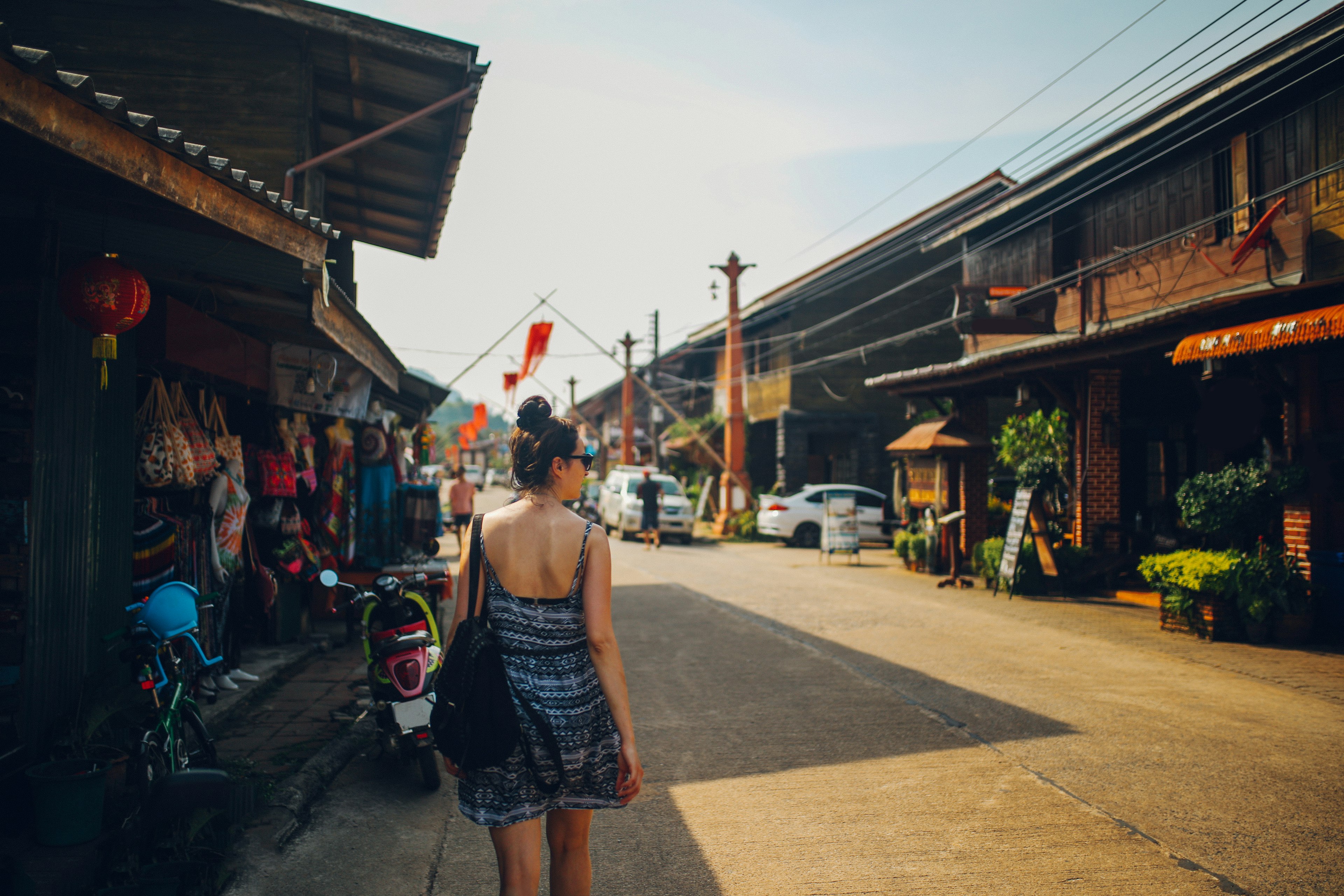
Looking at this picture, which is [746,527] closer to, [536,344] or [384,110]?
[536,344]

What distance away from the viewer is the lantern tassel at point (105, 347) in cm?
389

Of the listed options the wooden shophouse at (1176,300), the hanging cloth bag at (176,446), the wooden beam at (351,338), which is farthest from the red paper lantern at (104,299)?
the wooden shophouse at (1176,300)

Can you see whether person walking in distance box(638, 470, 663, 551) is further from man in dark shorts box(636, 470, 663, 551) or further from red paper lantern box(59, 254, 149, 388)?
red paper lantern box(59, 254, 149, 388)

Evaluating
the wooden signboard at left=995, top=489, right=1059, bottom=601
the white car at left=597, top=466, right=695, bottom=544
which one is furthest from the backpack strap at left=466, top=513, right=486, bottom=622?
the white car at left=597, top=466, right=695, bottom=544

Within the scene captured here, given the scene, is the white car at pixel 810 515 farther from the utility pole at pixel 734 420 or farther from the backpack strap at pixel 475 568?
the backpack strap at pixel 475 568

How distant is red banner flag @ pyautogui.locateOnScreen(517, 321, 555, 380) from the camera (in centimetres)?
2441

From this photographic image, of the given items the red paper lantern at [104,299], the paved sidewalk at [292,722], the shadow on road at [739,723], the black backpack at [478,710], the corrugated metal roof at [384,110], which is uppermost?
the corrugated metal roof at [384,110]

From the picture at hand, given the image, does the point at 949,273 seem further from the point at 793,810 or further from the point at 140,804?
the point at 140,804

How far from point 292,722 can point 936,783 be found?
4.23m

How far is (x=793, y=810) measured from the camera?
4523mm

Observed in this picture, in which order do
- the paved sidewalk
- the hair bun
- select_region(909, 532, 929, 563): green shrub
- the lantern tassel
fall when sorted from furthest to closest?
select_region(909, 532, 929, 563): green shrub → the paved sidewalk → the lantern tassel → the hair bun

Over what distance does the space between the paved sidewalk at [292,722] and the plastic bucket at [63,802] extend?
930mm

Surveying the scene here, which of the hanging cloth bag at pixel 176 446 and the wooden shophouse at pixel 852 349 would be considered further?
the wooden shophouse at pixel 852 349

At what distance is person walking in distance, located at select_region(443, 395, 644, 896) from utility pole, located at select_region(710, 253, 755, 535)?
908 inches
